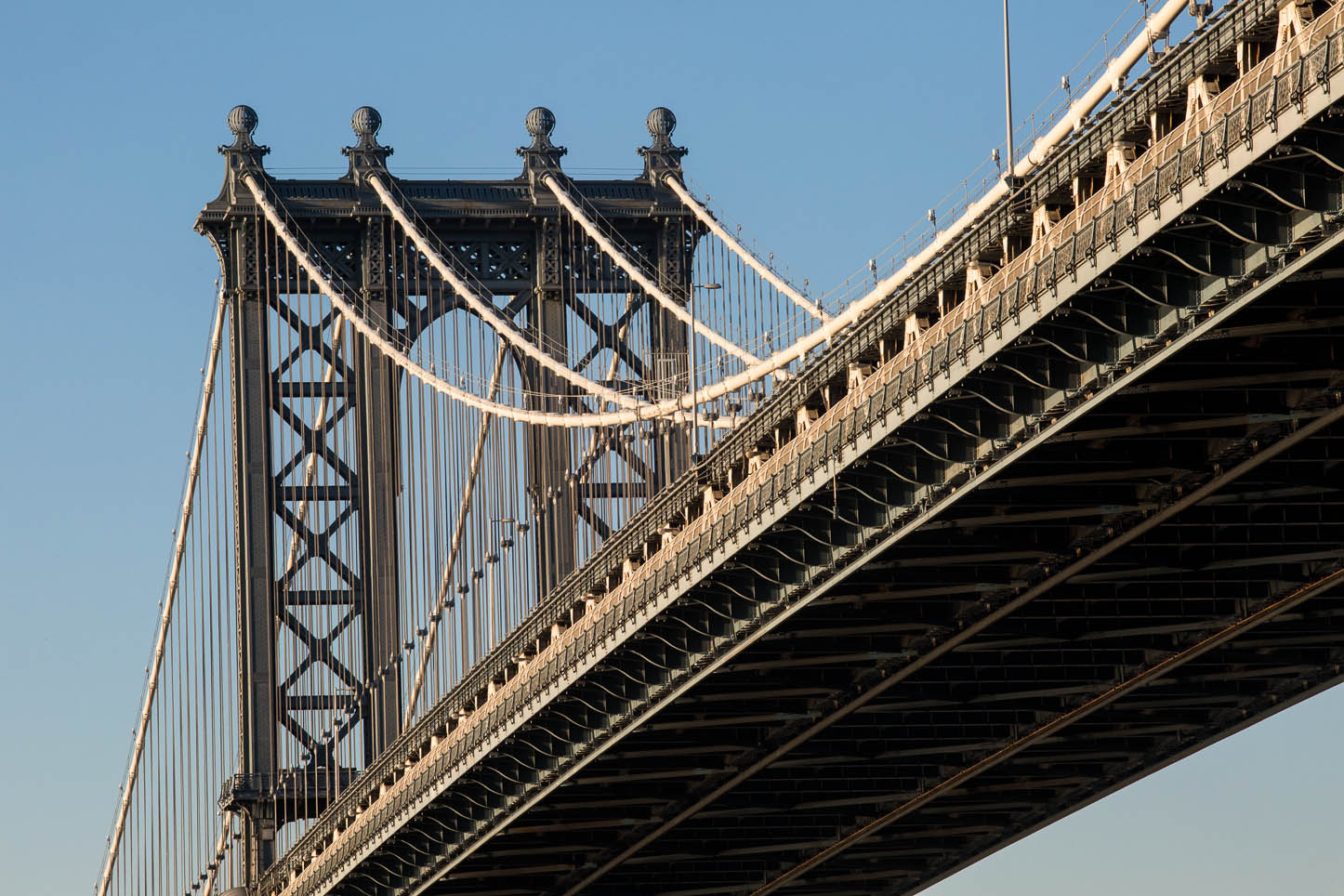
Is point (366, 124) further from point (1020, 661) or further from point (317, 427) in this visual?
point (1020, 661)

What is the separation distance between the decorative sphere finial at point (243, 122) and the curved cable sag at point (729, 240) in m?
10.2

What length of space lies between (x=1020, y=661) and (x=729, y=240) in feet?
73.9

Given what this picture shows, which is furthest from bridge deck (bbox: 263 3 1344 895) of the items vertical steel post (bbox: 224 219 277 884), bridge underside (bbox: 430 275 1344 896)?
vertical steel post (bbox: 224 219 277 884)

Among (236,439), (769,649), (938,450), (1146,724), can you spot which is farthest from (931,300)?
(236,439)

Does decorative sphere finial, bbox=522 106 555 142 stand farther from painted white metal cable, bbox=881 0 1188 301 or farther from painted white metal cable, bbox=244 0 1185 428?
painted white metal cable, bbox=881 0 1188 301

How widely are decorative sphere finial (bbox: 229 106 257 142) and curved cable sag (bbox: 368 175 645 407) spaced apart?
354 cm

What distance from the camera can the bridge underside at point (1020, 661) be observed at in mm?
46281

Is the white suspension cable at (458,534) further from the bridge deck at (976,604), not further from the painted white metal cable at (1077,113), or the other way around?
the painted white metal cable at (1077,113)

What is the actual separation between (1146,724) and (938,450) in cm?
2008

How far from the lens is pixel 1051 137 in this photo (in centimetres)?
4653

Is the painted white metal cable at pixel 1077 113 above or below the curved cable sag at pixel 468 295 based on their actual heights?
below

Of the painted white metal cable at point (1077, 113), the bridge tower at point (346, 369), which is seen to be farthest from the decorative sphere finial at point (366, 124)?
the painted white metal cable at point (1077, 113)

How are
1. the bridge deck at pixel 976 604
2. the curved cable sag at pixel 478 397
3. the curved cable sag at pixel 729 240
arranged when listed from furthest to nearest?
1. the curved cable sag at pixel 729 240
2. the curved cable sag at pixel 478 397
3. the bridge deck at pixel 976 604

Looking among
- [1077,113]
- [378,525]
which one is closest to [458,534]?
[378,525]
